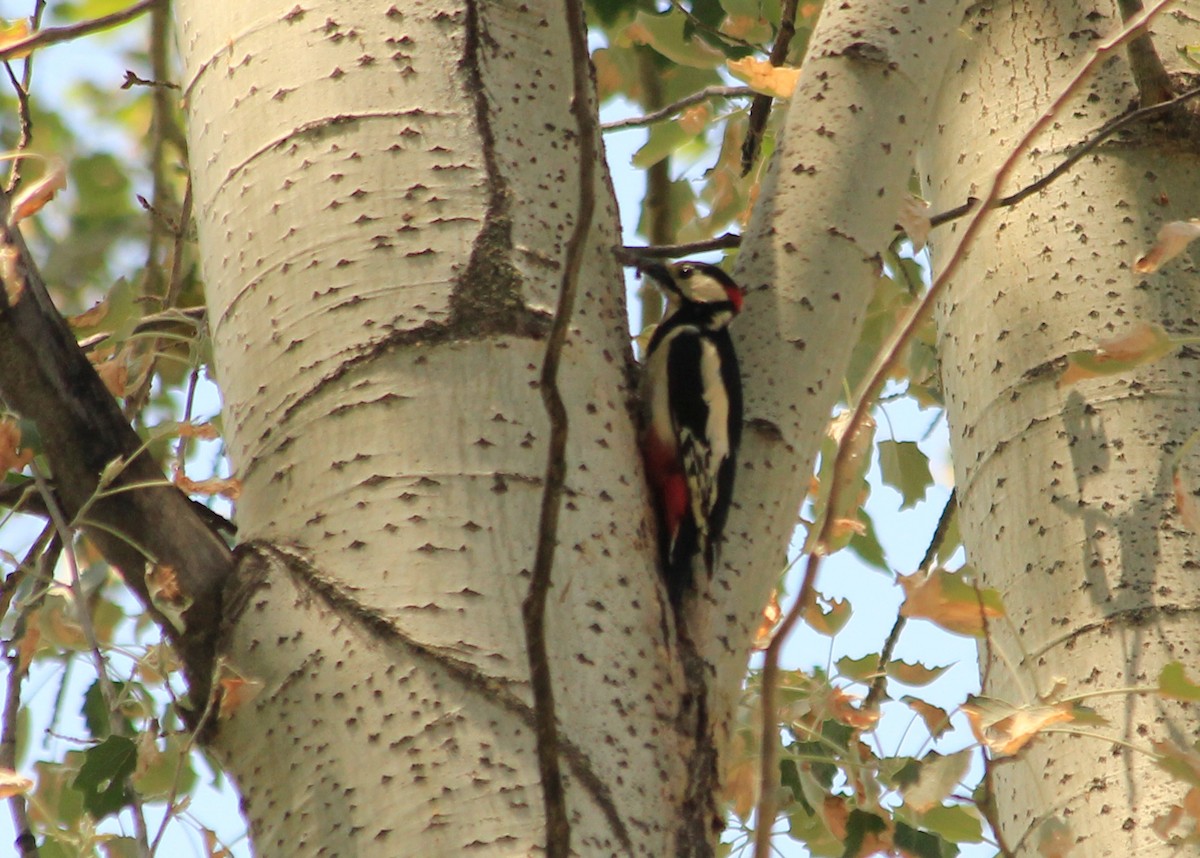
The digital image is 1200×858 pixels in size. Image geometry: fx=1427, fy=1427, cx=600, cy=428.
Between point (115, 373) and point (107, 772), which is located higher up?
point (115, 373)

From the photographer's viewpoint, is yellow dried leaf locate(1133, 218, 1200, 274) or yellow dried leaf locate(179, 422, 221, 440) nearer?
yellow dried leaf locate(1133, 218, 1200, 274)

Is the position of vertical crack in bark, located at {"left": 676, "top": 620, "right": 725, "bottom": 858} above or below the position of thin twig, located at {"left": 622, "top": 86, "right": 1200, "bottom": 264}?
below

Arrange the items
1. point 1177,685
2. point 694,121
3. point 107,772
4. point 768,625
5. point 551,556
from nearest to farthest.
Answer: point 551,556 < point 1177,685 < point 107,772 < point 768,625 < point 694,121

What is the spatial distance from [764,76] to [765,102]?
1091mm

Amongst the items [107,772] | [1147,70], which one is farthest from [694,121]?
[107,772]

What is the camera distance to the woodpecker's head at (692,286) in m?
3.56

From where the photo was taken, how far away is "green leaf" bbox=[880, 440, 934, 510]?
3.24 m

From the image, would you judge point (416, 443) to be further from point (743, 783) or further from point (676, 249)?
point (743, 783)

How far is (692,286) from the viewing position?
3.70 metres

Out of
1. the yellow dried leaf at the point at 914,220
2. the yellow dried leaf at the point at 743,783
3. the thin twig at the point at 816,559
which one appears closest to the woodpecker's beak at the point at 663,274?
the yellow dried leaf at the point at 743,783

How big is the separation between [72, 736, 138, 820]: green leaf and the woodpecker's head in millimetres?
2012

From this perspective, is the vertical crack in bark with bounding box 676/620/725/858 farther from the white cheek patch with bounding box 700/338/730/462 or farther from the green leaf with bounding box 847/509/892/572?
the green leaf with bounding box 847/509/892/572

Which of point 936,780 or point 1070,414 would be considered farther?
point 1070,414

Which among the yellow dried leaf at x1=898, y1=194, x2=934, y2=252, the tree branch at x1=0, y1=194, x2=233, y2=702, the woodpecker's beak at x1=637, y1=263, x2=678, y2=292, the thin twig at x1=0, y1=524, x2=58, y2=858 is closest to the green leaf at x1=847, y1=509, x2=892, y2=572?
the woodpecker's beak at x1=637, y1=263, x2=678, y2=292
